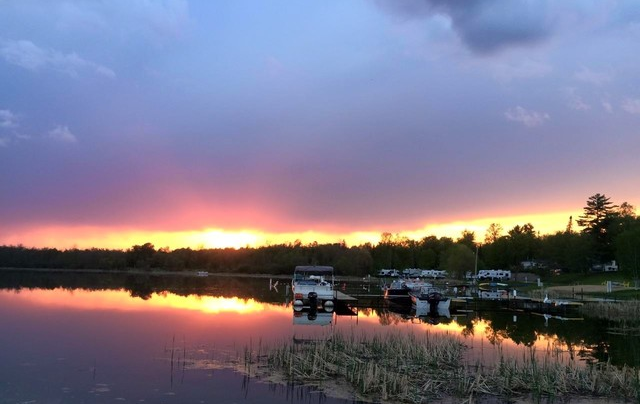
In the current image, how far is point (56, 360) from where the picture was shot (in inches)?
819

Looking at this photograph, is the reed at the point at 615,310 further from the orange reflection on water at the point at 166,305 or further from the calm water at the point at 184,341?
the orange reflection on water at the point at 166,305

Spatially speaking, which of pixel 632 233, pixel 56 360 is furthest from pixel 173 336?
pixel 632 233

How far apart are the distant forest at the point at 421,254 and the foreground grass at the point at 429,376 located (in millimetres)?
49890

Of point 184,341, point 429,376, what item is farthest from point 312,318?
point 429,376

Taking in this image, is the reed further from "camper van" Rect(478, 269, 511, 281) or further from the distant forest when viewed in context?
"camper van" Rect(478, 269, 511, 281)

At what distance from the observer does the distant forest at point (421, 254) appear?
94000 millimetres

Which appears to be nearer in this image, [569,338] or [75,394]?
[75,394]

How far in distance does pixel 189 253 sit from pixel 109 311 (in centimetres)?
14123

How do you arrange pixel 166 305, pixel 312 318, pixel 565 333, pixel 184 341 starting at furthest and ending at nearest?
pixel 166 305, pixel 312 318, pixel 565 333, pixel 184 341

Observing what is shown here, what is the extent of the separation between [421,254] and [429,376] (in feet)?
429

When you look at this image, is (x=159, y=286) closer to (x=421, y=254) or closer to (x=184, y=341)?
(x=184, y=341)

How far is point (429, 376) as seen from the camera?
17.4 m

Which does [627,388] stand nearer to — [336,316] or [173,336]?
[173,336]

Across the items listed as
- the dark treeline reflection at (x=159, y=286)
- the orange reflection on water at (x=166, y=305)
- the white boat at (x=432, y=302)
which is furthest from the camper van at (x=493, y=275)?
the orange reflection on water at (x=166, y=305)
